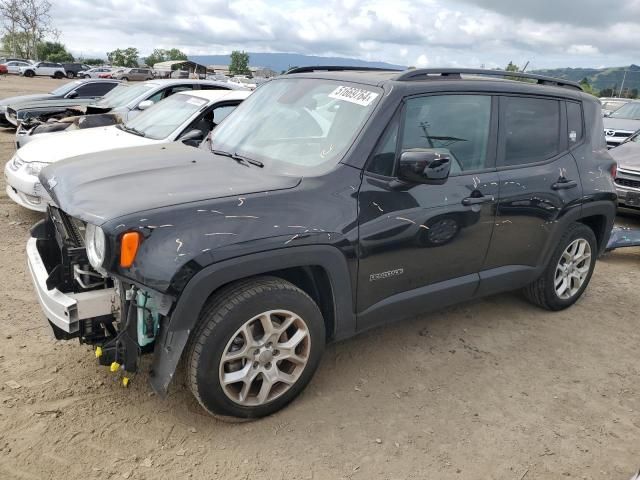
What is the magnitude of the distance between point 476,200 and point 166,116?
4712mm

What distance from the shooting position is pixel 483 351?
388cm

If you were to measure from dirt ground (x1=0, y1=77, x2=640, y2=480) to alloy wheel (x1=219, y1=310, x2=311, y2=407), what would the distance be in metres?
0.19

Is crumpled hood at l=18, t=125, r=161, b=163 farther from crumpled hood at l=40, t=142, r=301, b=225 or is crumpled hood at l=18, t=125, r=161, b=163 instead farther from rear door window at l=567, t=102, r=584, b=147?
rear door window at l=567, t=102, r=584, b=147

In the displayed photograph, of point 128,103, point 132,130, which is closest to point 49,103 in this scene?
point 128,103

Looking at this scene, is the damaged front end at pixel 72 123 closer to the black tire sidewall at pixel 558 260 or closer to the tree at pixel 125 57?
the black tire sidewall at pixel 558 260

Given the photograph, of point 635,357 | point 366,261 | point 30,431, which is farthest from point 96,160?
point 635,357

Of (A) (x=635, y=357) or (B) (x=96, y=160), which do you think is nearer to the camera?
(B) (x=96, y=160)

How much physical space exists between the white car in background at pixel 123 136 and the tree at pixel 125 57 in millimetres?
77346

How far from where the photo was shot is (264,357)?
282 cm

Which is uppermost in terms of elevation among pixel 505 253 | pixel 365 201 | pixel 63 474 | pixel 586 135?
pixel 586 135

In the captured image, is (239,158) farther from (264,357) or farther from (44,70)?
(44,70)

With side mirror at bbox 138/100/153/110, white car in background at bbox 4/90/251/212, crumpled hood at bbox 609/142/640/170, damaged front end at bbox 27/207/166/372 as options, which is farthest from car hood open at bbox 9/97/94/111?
crumpled hood at bbox 609/142/640/170

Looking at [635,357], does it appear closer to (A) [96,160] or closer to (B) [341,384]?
(B) [341,384]

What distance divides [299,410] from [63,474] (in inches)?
47.8
